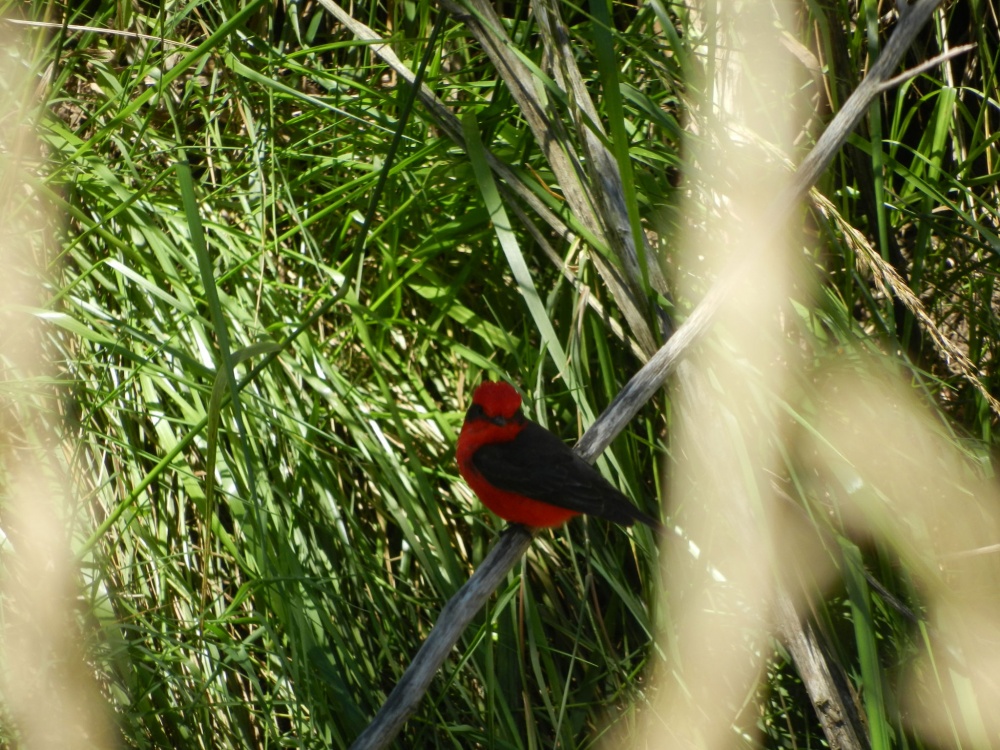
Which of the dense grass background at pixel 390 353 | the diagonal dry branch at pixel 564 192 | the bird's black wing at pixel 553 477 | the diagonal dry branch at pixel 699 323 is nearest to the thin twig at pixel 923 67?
the diagonal dry branch at pixel 699 323

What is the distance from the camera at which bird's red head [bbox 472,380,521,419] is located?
2277 millimetres

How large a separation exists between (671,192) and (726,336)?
19.3 inches

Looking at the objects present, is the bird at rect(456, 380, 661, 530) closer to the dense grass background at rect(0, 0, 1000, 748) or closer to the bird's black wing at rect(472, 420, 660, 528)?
the bird's black wing at rect(472, 420, 660, 528)

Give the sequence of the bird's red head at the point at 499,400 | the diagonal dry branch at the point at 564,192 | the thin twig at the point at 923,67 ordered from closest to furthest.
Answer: the thin twig at the point at 923,67, the diagonal dry branch at the point at 564,192, the bird's red head at the point at 499,400

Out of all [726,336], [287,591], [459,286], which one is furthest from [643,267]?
[287,591]

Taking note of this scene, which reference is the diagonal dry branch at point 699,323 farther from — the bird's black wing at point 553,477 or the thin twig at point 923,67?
the bird's black wing at point 553,477

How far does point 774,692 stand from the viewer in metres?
2.38

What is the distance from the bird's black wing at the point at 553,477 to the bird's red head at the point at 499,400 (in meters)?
0.06

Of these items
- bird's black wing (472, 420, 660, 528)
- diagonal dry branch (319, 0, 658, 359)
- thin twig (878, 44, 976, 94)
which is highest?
thin twig (878, 44, 976, 94)

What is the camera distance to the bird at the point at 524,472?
82.4 inches

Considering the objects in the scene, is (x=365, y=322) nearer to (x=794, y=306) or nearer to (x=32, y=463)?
(x=32, y=463)

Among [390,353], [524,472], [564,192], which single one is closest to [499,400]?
[524,472]

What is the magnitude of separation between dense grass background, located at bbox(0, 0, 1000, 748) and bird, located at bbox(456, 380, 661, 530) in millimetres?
134

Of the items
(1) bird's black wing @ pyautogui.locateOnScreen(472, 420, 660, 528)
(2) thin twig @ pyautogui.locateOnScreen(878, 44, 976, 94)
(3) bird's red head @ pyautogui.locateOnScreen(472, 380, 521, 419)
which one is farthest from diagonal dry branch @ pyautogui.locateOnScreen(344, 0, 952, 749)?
(3) bird's red head @ pyautogui.locateOnScreen(472, 380, 521, 419)
